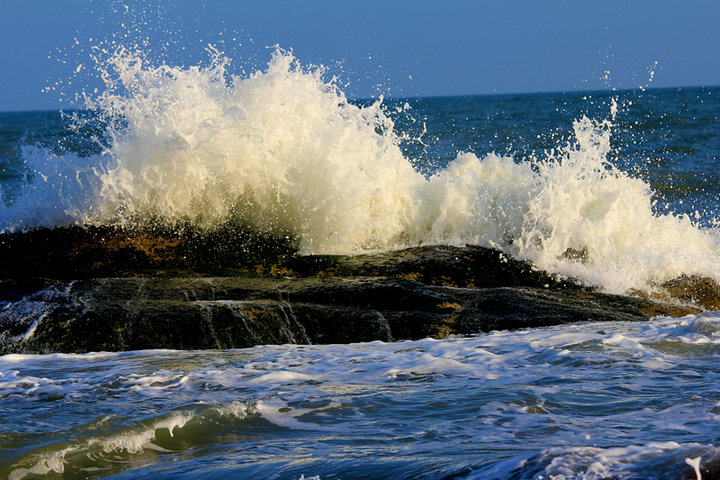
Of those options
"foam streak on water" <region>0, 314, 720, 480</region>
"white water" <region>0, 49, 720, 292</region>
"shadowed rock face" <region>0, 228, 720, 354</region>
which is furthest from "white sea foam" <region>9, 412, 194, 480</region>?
"white water" <region>0, 49, 720, 292</region>

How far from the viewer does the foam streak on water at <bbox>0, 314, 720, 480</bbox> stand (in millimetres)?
2445

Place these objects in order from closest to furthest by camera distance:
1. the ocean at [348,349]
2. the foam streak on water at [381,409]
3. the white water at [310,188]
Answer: the foam streak on water at [381,409] < the ocean at [348,349] < the white water at [310,188]

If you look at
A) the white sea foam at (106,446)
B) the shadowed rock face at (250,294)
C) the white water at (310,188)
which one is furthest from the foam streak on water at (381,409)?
the white water at (310,188)

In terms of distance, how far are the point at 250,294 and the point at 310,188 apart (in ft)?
6.04

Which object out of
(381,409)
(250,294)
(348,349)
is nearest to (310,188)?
(250,294)

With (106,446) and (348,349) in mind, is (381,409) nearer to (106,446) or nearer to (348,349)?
(106,446)

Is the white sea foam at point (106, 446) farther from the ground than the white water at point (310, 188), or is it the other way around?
the white water at point (310, 188)

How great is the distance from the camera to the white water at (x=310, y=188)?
20.8ft

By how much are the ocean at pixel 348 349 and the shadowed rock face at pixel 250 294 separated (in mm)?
135

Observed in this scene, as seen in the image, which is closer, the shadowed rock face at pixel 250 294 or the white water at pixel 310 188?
the shadowed rock face at pixel 250 294

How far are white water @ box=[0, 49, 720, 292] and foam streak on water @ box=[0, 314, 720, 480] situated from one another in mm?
2099

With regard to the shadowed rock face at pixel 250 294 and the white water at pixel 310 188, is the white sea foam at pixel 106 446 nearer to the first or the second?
the shadowed rock face at pixel 250 294

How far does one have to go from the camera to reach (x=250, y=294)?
505cm

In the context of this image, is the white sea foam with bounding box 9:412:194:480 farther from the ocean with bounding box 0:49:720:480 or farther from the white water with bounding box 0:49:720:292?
the white water with bounding box 0:49:720:292
